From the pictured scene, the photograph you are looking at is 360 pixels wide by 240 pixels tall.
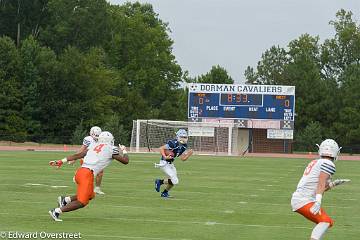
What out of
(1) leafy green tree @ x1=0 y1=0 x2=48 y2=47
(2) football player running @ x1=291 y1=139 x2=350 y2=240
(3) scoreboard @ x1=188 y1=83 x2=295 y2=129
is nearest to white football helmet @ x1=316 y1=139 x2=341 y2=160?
(2) football player running @ x1=291 y1=139 x2=350 y2=240

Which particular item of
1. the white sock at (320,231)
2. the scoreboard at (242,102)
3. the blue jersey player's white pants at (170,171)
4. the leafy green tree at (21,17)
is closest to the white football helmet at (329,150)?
the white sock at (320,231)

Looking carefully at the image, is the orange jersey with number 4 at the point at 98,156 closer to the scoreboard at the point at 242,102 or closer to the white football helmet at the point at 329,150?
the white football helmet at the point at 329,150

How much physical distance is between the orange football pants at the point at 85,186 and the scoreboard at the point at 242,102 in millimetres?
37532

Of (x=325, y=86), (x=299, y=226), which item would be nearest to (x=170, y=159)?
(x=299, y=226)

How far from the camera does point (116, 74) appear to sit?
7269 cm

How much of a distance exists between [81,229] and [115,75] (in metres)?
61.2

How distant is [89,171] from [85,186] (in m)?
0.29

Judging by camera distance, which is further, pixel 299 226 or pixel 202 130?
pixel 202 130

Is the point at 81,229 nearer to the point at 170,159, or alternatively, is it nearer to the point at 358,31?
the point at 170,159

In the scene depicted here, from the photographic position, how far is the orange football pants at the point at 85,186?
12.0 metres

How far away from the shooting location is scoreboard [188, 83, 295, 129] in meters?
49.9

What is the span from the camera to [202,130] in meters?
49.1

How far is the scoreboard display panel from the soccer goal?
870 millimetres

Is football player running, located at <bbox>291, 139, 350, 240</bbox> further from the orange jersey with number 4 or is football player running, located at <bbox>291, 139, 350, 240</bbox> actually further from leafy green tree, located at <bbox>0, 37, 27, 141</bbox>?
leafy green tree, located at <bbox>0, 37, 27, 141</bbox>
